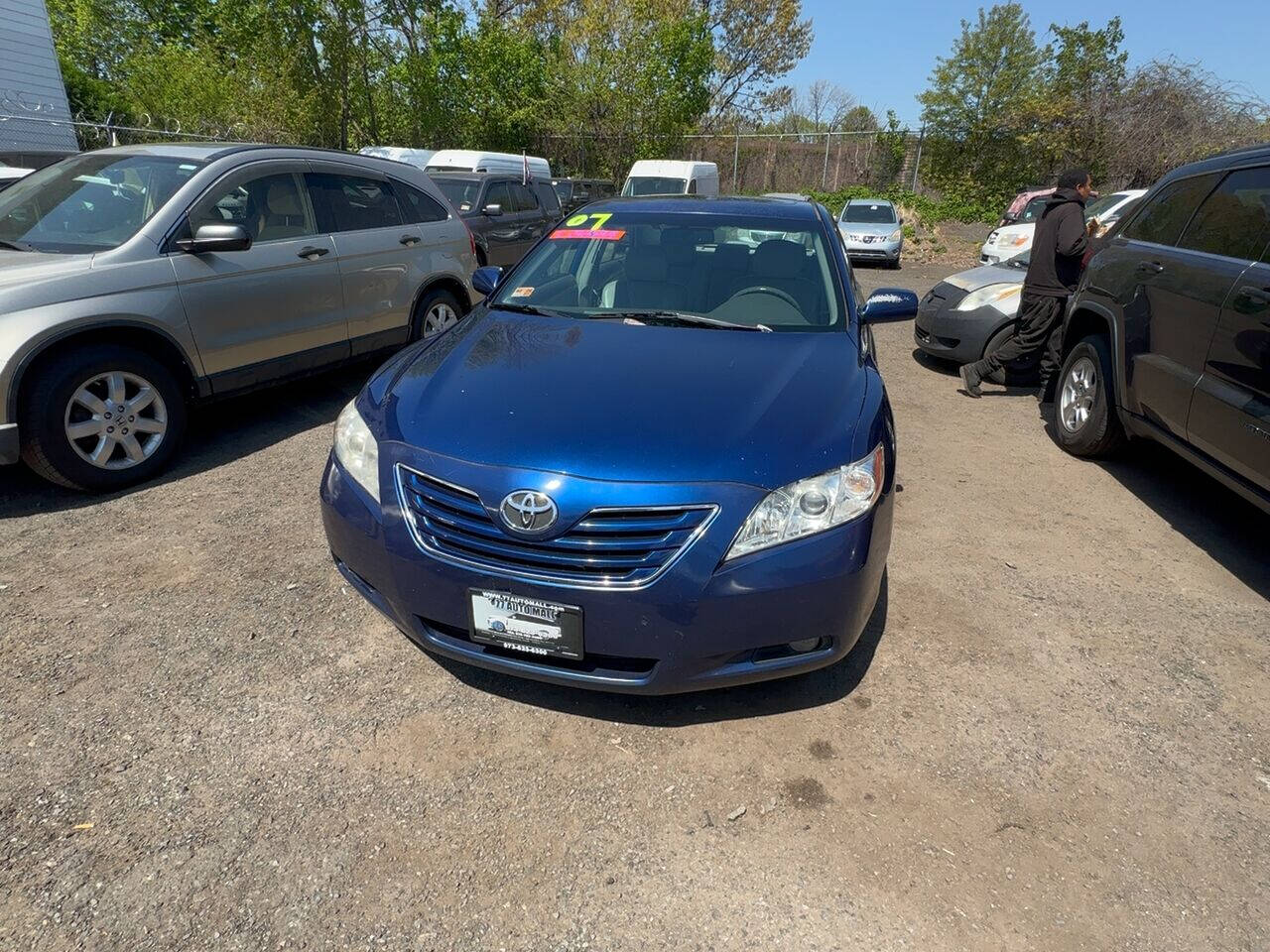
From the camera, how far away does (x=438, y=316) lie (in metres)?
6.36

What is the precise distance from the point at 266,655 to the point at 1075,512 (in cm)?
414

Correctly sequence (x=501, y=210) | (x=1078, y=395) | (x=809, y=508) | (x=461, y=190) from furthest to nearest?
1. (x=461, y=190)
2. (x=501, y=210)
3. (x=1078, y=395)
4. (x=809, y=508)

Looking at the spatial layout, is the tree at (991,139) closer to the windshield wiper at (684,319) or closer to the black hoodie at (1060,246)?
the black hoodie at (1060,246)

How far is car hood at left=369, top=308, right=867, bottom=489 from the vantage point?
2.21 m

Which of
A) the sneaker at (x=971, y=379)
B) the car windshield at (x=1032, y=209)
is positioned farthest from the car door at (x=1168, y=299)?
the car windshield at (x=1032, y=209)

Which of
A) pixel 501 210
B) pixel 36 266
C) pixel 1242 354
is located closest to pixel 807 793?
pixel 1242 354

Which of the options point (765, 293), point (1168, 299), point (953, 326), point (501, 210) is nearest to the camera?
point (765, 293)

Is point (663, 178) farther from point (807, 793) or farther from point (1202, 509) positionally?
point (807, 793)

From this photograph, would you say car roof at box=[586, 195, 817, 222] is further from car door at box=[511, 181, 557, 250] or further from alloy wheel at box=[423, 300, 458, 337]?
car door at box=[511, 181, 557, 250]

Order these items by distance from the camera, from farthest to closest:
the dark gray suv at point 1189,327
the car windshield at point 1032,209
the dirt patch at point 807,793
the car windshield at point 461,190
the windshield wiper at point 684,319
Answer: the car windshield at point 1032,209 → the car windshield at point 461,190 → the dark gray suv at point 1189,327 → the windshield wiper at point 684,319 → the dirt patch at point 807,793

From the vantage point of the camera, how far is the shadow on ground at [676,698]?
99.0 inches

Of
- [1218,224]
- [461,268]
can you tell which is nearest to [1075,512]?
[1218,224]

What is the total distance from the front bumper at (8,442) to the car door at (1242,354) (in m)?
5.57

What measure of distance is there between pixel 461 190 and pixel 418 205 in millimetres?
4404
